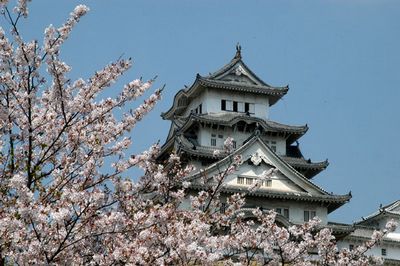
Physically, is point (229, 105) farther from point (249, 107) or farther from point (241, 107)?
point (249, 107)

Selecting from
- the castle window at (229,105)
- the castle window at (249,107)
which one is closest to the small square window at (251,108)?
the castle window at (249,107)

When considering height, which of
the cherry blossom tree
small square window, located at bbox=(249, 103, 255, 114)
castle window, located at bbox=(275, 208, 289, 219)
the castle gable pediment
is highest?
small square window, located at bbox=(249, 103, 255, 114)

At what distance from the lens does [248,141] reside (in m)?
44.3

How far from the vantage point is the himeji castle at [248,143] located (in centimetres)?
4416

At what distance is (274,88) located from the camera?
51312mm

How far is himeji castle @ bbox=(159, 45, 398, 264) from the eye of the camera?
44156mm

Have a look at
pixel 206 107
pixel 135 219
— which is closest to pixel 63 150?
pixel 135 219

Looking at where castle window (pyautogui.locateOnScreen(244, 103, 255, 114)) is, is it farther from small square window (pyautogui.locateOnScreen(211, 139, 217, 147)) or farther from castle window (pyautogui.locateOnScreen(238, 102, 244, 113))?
small square window (pyautogui.locateOnScreen(211, 139, 217, 147))

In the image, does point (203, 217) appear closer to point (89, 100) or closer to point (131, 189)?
point (131, 189)

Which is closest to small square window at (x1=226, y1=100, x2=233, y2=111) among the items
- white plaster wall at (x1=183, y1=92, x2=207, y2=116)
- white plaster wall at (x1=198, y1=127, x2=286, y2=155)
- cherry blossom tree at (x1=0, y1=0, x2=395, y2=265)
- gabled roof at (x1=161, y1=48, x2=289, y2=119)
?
gabled roof at (x1=161, y1=48, x2=289, y2=119)

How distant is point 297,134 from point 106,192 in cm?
3861

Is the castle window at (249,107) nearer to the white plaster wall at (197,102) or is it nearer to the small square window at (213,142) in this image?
the white plaster wall at (197,102)

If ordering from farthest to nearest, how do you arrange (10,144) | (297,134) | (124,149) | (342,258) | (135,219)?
(297,134) < (342,258) < (124,149) < (10,144) < (135,219)

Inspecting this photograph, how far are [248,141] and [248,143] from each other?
6.9 inches
